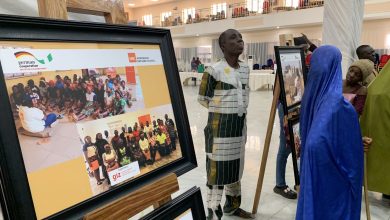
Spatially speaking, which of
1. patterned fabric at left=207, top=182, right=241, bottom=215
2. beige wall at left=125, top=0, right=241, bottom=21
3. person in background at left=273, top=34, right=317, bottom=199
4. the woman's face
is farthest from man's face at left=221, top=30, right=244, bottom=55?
beige wall at left=125, top=0, right=241, bottom=21

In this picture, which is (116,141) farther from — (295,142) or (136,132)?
(295,142)

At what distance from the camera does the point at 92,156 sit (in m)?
0.79

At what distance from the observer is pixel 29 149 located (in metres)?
0.67

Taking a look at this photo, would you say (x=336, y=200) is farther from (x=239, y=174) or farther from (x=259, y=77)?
(x=259, y=77)

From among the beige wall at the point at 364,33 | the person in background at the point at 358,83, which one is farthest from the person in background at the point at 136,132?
the beige wall at the point at 364,33

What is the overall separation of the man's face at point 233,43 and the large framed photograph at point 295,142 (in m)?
0.60

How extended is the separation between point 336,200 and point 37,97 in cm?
142

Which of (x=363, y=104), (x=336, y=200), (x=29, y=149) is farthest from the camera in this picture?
(x=363, y=104)

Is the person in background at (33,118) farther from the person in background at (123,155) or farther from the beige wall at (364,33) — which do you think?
the beige wall at (364,33)

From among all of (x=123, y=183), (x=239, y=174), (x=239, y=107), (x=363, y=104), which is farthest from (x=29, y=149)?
(x=363, y=104)

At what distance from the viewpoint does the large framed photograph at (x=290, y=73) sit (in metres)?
2.07

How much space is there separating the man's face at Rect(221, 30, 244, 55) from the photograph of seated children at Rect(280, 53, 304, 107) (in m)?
0.29

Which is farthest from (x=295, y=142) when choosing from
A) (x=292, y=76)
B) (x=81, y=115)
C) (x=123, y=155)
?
(x=81, y=115)

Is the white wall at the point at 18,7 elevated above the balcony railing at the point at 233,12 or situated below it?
below
